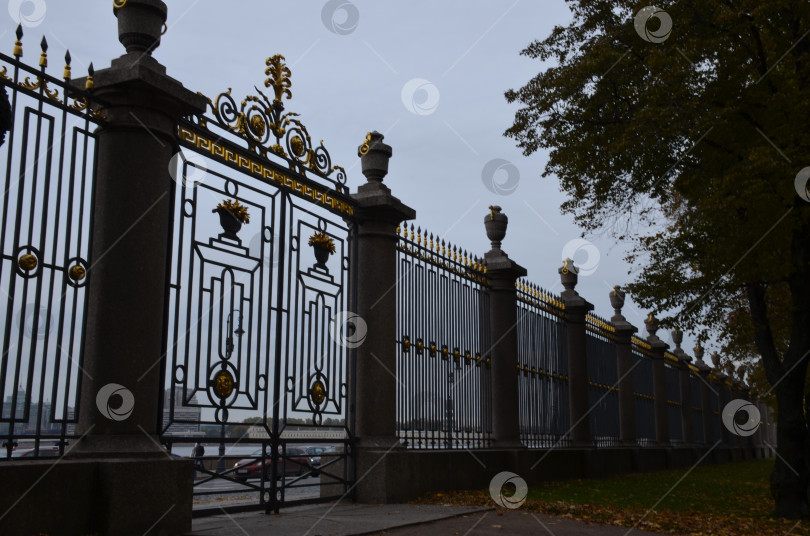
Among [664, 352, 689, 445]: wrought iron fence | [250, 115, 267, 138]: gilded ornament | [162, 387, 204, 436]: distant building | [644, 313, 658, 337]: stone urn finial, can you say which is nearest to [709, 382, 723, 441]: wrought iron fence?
[664, 352, 689, 445]: wrought iron fence

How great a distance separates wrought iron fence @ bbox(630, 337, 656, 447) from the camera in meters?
23.1

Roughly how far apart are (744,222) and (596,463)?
27.1 feet

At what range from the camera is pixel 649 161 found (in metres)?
12.1

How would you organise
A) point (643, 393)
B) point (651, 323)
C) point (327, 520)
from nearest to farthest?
point (327, 520) < point (651, 323) < point (643, 393)

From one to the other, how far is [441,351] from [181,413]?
18.1ft

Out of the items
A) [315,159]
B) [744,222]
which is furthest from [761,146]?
[315,159]

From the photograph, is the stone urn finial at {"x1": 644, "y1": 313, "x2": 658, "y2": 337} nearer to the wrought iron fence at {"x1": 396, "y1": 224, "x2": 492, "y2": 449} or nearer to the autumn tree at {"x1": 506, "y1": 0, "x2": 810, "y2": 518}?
the autumn tree at {"x1": 506, "y1": 0, "x2": 810, "y2": 518}

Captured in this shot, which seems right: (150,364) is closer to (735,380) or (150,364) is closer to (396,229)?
(396,229)

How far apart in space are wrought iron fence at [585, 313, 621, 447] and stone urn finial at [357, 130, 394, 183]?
9.27 meters

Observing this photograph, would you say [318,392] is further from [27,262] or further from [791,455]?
[791,455]

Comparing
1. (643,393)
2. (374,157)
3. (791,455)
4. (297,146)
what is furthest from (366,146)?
(643,393)

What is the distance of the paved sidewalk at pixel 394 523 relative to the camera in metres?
7.07

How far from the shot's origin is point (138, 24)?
23.2ft

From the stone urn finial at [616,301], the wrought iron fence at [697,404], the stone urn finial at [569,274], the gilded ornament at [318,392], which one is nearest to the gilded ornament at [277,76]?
the gilded ornament at [318,392]
